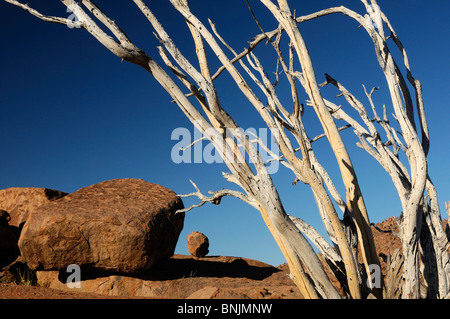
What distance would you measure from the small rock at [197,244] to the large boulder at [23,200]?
4703 mm

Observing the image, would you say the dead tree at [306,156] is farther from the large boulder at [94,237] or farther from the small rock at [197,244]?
the small rock at [197,244]

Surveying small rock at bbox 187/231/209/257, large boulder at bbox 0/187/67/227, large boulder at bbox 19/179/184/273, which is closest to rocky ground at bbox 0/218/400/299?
large boulder at bbox 19/179/184/273

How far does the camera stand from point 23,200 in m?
12.7

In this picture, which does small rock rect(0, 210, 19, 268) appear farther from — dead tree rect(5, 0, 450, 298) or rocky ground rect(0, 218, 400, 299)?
dead tree rect(5, 0, 450, 298)

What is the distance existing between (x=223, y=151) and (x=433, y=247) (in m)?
3.32

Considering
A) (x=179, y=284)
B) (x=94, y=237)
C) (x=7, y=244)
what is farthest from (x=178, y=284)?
(x=7, y=244)

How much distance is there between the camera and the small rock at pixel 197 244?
13406 mm

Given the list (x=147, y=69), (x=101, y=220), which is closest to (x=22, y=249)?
(x=101, y=220)

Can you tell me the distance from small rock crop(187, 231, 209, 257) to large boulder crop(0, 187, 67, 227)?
15.4ft

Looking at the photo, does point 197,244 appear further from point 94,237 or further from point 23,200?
point 23,200

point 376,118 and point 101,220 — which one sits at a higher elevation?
point 376,118

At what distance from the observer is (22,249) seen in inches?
375

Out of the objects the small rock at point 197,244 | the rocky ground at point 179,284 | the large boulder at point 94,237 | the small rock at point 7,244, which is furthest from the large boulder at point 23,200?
the small rock at point 197,244
